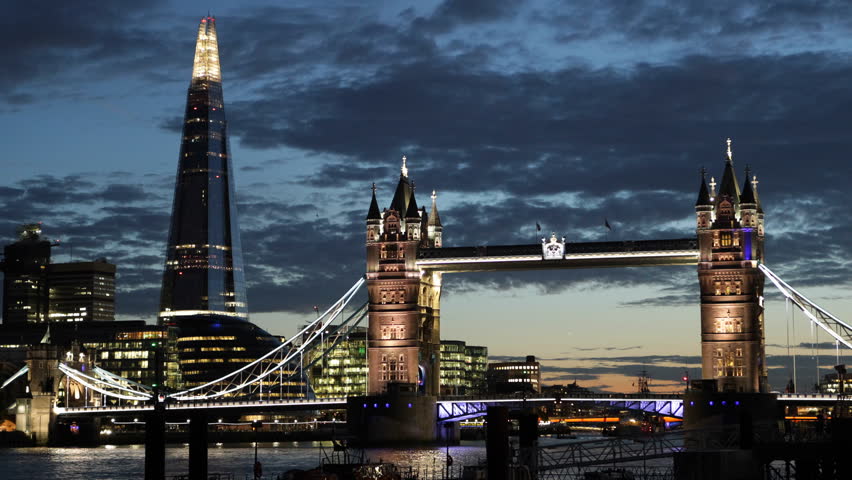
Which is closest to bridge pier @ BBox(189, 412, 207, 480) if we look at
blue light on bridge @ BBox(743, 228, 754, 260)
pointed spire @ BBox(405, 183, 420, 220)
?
blue light on bridge @ BBox(743, 228, 754, 260)

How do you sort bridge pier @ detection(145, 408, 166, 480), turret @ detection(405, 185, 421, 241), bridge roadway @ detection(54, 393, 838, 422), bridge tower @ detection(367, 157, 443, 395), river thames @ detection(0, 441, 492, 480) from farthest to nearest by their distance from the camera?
turret @ detection(405, 185, 421, 241), bridge tower @ detection(367, 157, 443, 395), bridge roadway @ detection(54, 393, 838, 422), river thames @ detection(0, 441, 492, 480), bridge pier @ detection(145, 408, 166, 480)

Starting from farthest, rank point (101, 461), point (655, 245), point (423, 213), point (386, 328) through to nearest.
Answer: point (423, 213), point (386, 328), point (655, 245), point (101, 461)

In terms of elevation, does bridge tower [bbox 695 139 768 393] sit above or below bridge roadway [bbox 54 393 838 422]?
above

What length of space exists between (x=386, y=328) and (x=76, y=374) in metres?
45.9

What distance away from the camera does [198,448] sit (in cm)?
7838

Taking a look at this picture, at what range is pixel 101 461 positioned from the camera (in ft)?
444

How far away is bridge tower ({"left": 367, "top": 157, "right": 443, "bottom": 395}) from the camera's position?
504 ft

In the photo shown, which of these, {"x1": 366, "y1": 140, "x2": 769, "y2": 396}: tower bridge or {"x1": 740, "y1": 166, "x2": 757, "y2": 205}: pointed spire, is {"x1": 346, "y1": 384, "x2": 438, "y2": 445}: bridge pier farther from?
{"x1": 740, "y1": 166, "x2": 757, "y2": 205}: pointed spire

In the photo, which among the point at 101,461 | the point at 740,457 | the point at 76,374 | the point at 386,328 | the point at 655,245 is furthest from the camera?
the point at 76,374

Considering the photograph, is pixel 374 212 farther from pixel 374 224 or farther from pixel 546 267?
pixel 546 267

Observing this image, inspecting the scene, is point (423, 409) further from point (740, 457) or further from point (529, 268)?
point (740, 457)

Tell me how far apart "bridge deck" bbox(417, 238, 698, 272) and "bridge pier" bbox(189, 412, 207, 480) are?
236ft

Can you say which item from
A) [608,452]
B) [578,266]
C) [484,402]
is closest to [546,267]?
[578,266]

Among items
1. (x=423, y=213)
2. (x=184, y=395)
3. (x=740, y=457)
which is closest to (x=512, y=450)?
(x=740, y=457)
